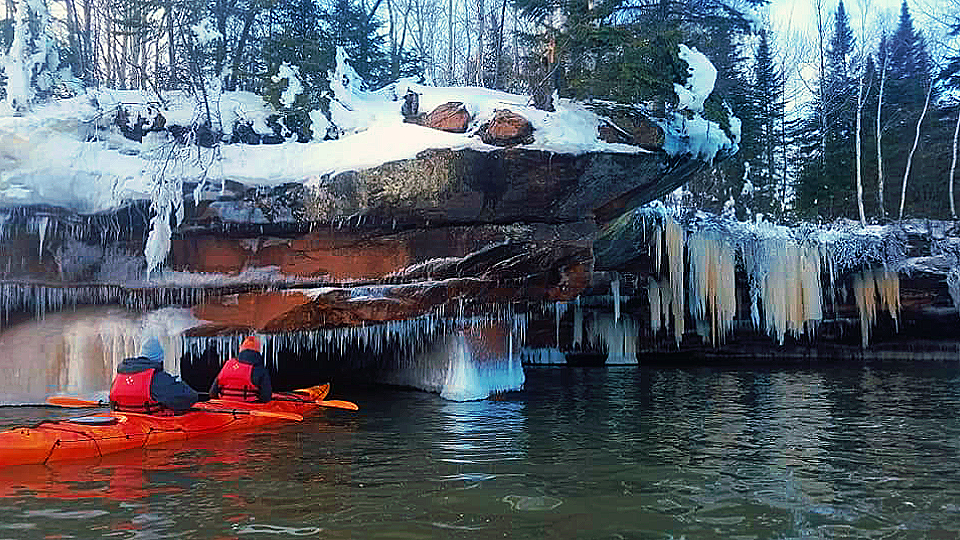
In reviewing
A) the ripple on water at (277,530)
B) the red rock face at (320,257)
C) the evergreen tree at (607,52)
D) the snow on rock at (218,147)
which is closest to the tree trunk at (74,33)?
the snow on rock at (218,147)

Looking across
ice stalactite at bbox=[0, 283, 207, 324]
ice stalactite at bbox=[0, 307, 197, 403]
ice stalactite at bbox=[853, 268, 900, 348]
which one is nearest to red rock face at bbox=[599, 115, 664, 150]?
ice stalactite at bbox=[0, 283, 207, 324]

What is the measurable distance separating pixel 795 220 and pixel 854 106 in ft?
16.1

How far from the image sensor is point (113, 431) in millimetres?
9320

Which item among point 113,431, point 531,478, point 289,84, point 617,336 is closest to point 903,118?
point 617,336

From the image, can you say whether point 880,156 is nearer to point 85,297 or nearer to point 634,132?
point 634,132

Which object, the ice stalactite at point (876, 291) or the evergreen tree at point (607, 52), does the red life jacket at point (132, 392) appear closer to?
the evergreen tree at point (607, 52)

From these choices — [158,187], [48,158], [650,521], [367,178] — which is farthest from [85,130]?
[650,521]

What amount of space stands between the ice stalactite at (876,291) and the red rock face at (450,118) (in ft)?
44.4

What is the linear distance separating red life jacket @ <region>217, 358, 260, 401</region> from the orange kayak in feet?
0.61

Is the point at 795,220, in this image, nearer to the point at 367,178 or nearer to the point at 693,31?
the point at 693,31

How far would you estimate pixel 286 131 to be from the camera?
15.6m

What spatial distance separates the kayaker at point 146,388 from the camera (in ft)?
32.9

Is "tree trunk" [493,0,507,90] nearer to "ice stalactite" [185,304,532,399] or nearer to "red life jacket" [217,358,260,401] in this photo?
"ice stalactite" [185,304,532,399]

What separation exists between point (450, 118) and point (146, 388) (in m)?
6.47
